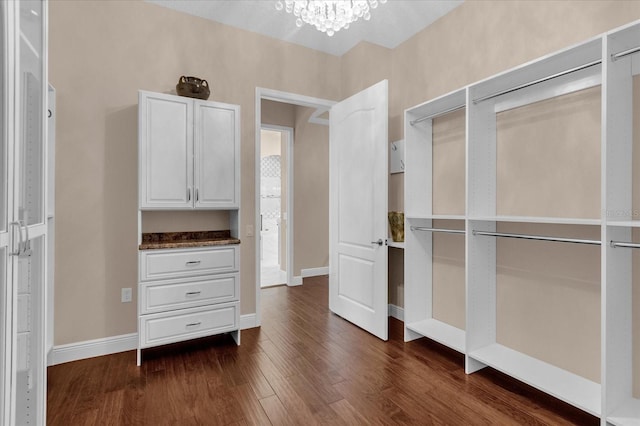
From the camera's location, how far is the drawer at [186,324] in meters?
2.62

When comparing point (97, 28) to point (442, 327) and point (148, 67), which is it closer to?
point (148, 67)

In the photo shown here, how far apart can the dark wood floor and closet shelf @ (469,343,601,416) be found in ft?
0.48

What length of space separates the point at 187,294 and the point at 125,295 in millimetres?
628

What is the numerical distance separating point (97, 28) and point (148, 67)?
449 mm

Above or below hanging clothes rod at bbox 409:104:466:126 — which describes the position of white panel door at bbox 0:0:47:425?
below

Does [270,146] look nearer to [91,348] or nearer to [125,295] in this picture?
[125,295]

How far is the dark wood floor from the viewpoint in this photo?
1.97m

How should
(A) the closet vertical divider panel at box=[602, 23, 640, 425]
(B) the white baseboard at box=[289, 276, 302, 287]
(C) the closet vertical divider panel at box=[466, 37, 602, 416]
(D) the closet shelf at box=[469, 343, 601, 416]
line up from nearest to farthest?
1. (A) the closet vertical divider panel at box=[602, 23, 640, 425]
2. (D) the closet shelf at box=[469, 343, 601, 416]
3. (C) the closet vertical divider panel at box=[466, 37, 602, 416]
4. (B) the white baseboard at box=[289, 276, 302, 287]

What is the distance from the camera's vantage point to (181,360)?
8.87 feet

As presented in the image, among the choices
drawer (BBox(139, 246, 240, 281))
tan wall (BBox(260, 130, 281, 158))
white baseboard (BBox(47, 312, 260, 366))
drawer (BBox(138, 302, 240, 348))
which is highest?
tan wall (BBox(260, 130, 281, 158))

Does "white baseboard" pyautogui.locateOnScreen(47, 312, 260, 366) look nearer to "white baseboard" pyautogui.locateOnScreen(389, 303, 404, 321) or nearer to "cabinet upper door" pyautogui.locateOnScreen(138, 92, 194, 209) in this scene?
"cabinet upper door" pyautogui.locateOnScreen(138, 92, 194, 209)

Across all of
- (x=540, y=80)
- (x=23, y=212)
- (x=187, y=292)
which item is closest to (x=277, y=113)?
(x=187, y=292)

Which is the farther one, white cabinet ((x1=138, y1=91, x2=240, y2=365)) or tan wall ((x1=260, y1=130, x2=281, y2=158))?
tan wall ((x1=260, y1=130, x2=281, y2=158))

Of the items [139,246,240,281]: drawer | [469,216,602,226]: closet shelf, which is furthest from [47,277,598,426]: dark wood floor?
[469,216,602,226]: closet shelf
